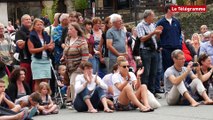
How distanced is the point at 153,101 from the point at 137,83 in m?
0.49

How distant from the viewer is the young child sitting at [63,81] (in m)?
13.4

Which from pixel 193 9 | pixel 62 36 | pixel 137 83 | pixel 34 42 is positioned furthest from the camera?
pixel 193 9

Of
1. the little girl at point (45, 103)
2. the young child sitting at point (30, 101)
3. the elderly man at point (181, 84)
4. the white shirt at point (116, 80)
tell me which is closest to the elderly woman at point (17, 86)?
the young child sitting at point (30, 101)

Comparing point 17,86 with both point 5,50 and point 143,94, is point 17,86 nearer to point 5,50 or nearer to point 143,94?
point 5,50

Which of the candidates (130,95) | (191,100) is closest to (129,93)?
(130,95)

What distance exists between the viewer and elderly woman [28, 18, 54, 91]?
42.6 ft

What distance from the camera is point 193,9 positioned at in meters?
21.6

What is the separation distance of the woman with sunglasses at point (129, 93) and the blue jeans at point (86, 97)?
12.9 inches

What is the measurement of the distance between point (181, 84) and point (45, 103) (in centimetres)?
282

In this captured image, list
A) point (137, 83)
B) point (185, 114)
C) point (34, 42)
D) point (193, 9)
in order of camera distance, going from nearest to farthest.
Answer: point (185, 114) < point (137, 83) < point (34, 42) < point (193, 9)

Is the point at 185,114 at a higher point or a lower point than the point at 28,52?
lower

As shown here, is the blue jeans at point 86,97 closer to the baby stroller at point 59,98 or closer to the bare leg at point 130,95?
the bare leg at point 130,95

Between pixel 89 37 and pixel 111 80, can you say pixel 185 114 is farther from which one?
pixel 89 37

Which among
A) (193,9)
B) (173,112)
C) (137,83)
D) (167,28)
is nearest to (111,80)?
(137,83)
